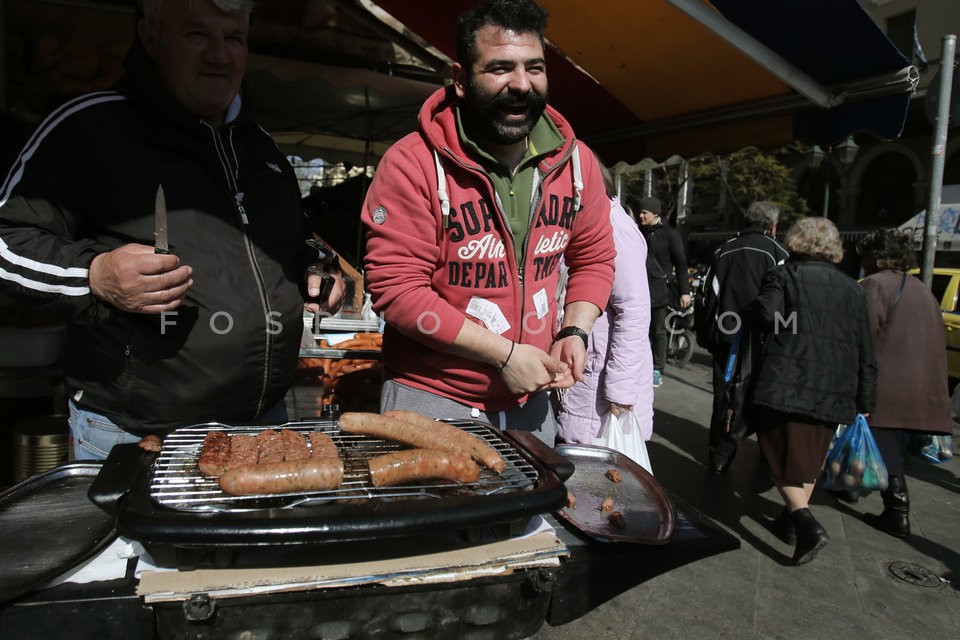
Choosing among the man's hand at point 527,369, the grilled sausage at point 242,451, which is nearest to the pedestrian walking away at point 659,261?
the man's hand at point 527,369

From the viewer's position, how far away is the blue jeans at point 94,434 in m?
1.80

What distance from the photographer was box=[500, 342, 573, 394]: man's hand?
1.87 m

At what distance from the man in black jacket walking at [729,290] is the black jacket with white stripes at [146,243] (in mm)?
4145

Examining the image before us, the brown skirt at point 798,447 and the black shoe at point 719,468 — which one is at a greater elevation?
the brown skirt at point 798,447

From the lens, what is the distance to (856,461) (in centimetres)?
437

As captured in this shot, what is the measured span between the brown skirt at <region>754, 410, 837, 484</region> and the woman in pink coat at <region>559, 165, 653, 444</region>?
3.64ft

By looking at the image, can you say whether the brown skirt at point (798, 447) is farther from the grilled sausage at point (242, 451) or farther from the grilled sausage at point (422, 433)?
the grilled sausage at point (242, 451)

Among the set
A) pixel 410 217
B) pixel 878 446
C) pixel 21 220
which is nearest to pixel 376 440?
pixel 410 217

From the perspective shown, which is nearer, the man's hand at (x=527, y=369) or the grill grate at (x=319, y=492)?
the grill grate at (x=319, y=492)

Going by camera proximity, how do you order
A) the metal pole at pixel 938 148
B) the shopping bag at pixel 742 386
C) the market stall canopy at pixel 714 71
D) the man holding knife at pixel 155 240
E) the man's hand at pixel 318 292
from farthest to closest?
1. the metal pole at pixel 938 148
2. the shopping bag at pixel 742 386
3. the market stall canopy at pixel 714 71
4. the man's hand at pixel 318 292
5. the man holding knife at pixel 155 240

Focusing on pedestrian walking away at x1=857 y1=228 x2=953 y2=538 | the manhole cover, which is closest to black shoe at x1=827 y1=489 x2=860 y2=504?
pedestrian walking away at x1=857 y1=228 x2=953 y2=538

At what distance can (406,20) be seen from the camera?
5508 millimetres

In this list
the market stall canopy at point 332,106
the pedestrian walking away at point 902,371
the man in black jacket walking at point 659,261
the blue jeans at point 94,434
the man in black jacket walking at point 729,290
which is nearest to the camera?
the blue jeans at point 94,434

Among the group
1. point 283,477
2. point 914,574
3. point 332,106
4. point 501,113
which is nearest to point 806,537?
point 914,574
